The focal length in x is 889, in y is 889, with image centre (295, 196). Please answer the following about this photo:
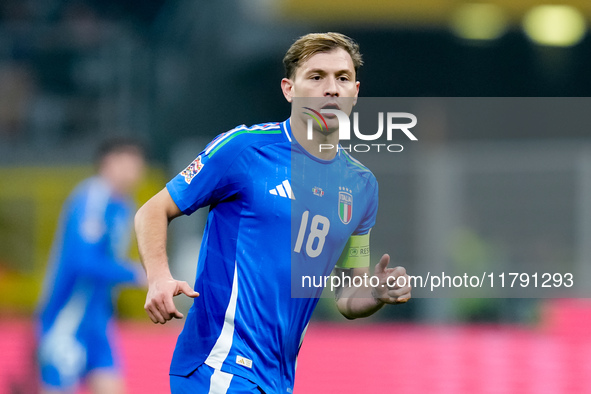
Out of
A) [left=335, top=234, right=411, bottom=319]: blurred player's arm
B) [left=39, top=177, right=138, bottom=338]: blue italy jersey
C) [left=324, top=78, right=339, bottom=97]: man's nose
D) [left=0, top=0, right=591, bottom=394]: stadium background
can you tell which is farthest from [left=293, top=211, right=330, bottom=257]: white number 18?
[left=0, top=0, right=591, bottom=394]: stadium background

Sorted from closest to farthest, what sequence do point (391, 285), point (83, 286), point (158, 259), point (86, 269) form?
point (158, 259)
point (391, 285)
point (86, 269)
point (83, 286)

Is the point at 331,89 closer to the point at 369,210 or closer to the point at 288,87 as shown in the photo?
the point at 288,87

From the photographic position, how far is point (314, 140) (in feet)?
11.6

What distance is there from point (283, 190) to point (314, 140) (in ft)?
0.80

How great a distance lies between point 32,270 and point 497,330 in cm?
753

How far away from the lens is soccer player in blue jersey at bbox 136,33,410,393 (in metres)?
3.30

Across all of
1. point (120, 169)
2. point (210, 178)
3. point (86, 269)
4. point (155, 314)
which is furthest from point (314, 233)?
point (120, 169)

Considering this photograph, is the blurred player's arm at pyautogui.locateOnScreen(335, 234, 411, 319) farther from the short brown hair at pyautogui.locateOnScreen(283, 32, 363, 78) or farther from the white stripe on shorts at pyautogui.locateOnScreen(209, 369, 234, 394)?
the short brown hair at pyautogui.locateOnScreen(283, 32, 363, 78)

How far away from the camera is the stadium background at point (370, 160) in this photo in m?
13.2

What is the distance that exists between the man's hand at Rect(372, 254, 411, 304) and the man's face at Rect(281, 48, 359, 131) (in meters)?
0.57

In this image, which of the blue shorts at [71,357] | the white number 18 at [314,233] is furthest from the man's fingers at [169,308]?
the blue shorts at [71,357]

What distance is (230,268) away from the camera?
11.0 feet

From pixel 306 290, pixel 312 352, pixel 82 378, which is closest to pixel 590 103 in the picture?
pixel 312 352

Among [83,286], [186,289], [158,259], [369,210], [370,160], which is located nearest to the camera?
[186,289]
